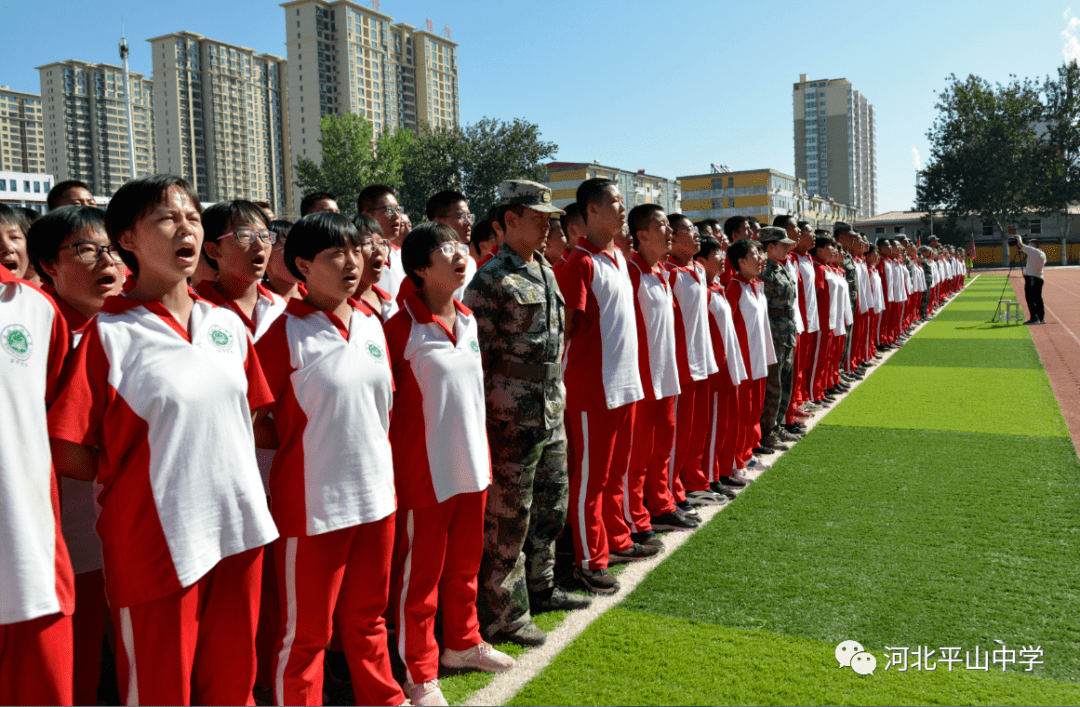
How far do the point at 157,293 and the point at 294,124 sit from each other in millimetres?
98109

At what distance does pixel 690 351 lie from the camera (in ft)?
17.4

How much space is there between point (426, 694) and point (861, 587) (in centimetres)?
238

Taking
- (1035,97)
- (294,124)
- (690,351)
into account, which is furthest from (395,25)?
(690,351)

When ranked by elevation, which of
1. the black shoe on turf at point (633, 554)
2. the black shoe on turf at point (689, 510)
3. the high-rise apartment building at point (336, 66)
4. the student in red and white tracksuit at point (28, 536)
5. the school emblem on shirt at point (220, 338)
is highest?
the high-rise apartment building at point (336, 66)

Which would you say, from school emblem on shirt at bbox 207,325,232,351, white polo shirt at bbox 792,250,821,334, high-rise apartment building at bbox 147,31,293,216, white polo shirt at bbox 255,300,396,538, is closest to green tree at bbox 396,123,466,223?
high-rise apartment building at bbox 147,31,293,216

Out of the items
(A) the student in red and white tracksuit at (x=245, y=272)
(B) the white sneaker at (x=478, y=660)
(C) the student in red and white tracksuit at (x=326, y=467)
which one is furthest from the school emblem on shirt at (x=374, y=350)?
(B) the white sneaker at (x=478, y=660)

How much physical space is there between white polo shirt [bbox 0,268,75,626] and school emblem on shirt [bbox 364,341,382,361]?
2.99 ft

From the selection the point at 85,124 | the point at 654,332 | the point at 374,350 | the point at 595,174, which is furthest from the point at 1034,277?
the point at 85,124

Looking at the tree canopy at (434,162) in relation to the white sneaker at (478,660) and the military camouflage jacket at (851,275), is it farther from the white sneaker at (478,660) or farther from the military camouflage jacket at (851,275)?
the white sneaker at (478,660)

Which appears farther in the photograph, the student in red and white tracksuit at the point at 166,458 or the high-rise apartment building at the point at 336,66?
the high-rise apartment building at the point at 336,66

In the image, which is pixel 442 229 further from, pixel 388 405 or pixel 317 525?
pixel 317 525

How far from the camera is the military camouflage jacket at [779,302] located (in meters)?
7.11

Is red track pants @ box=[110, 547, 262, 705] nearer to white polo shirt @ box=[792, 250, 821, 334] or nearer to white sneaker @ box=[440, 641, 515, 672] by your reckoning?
white sneaker @ box=[440, 641, 515, 672]

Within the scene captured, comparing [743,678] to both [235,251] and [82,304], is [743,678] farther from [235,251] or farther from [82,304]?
[82,304]
